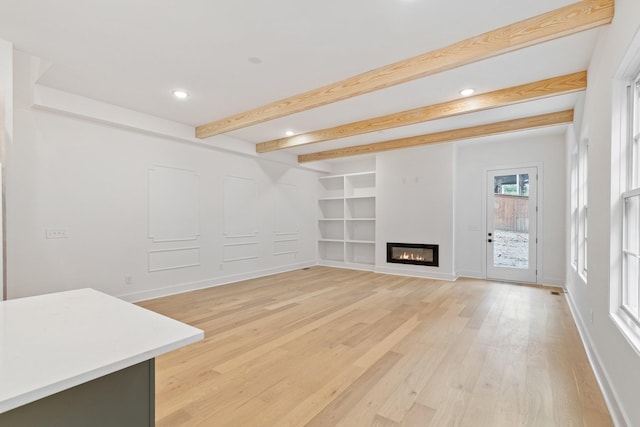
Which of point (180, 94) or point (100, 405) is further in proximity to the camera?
point (180, 94)

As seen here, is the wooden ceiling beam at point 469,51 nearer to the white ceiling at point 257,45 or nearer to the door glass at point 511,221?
the white ceiling at point 257,45

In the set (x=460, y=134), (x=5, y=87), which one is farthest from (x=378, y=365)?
(x=460, y=134)

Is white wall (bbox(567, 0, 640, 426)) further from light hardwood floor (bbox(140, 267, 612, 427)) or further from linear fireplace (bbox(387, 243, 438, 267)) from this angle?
linear fireplace (bbox(387, 243, 438, 267))

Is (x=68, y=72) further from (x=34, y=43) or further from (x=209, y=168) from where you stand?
(x=209, y=168)

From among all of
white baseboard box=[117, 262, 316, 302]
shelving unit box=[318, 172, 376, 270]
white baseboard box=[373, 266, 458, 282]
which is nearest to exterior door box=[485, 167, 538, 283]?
white baseboard box=[373, 266, 458, 282]

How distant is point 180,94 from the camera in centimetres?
385

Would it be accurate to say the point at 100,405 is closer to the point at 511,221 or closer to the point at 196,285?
the point at 196,285

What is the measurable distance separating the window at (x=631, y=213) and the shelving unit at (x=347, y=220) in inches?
216

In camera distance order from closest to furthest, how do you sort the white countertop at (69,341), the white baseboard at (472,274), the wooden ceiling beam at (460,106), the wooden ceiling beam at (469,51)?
the white countertop at (69,341)
the wooden ceiling beam at (469,51)
the wooden ceiling beam at (460,106)
the white baseboard at (472,274)

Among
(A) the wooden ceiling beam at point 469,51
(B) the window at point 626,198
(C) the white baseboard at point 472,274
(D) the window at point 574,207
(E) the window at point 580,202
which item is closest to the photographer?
(B) the window at point 626,198

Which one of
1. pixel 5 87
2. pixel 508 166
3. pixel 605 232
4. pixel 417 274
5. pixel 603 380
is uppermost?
pixel 5 87

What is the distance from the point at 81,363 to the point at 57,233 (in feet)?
13.0

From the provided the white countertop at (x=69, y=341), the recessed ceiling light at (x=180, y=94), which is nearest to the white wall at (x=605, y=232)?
the white countertop at (x=69, y=341)

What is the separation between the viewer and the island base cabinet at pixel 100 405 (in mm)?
901
